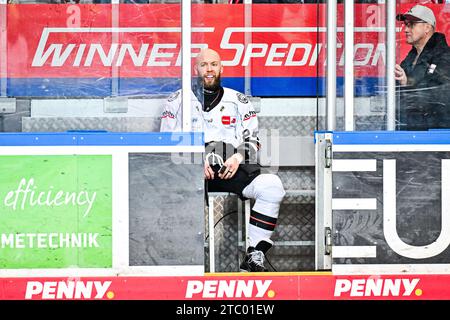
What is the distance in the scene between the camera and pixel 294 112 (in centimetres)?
695

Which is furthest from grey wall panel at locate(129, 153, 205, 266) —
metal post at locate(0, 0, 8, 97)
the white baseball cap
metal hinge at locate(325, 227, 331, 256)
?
the white baseball cap

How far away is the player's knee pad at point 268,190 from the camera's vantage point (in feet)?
20.9

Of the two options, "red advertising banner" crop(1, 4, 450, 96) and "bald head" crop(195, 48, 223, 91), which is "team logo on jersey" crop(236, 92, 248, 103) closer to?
"bald head" crop(195, 48, 223, 91)

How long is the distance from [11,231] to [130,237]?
65 cm

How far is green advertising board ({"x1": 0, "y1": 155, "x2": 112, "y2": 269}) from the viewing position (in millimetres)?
5773

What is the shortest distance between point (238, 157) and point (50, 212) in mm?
1291

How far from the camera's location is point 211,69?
663cm

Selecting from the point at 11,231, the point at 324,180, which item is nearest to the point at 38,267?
the point at 11,231

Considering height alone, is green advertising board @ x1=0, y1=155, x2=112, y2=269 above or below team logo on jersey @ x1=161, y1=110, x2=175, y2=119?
below

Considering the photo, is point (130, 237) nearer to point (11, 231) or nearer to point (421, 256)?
point (11, 231)

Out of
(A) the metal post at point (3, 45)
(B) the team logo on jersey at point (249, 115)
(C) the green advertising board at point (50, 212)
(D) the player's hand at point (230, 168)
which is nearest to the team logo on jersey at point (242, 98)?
(B) the team logo on jersey at point (249, 115)

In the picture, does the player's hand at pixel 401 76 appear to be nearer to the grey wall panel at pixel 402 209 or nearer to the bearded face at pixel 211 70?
the grey wall panel at pixel 402 209

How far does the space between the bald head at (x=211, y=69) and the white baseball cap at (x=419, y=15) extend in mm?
1181

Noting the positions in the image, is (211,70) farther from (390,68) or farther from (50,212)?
(50,212)
